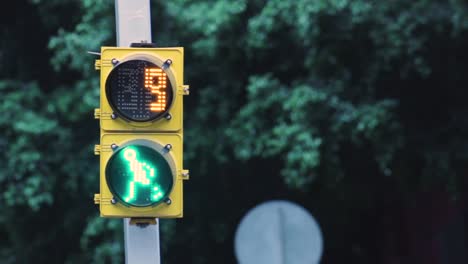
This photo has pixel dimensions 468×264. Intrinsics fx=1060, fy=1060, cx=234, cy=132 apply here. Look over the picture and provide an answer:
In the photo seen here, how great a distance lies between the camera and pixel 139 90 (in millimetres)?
4703

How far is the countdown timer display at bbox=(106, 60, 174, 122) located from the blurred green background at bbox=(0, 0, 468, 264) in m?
5.10

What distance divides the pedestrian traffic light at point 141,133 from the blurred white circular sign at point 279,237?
85.5 inches

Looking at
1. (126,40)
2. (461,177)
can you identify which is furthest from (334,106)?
(126,40)

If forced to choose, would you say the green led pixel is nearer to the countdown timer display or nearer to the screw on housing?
the countdown timer display

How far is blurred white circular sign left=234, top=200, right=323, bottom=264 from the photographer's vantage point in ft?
22.1

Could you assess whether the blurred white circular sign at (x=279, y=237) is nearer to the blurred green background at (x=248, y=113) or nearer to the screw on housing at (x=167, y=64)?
the screw on housing at (x=167, y=64)

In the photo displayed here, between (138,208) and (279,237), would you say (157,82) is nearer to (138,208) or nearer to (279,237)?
(138,208)

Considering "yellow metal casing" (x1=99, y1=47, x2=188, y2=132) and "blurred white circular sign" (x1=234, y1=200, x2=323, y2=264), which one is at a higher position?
"yellow metal casing" (x1=99, y1=47, x2=188, y2=132)

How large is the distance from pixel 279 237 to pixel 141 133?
7.60ft

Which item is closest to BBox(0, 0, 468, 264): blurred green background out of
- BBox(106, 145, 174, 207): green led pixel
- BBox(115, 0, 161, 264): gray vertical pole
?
BBox(115, 0, 161, 264): gray vertical pole

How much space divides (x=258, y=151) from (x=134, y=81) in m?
5.68

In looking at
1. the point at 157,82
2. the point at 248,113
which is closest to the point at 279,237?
the point at 157,82

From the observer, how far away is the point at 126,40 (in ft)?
16.5

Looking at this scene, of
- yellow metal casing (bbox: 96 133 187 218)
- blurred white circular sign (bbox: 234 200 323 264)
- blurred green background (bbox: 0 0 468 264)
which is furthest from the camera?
blurred green background (bbox: 0 0 468 264)
